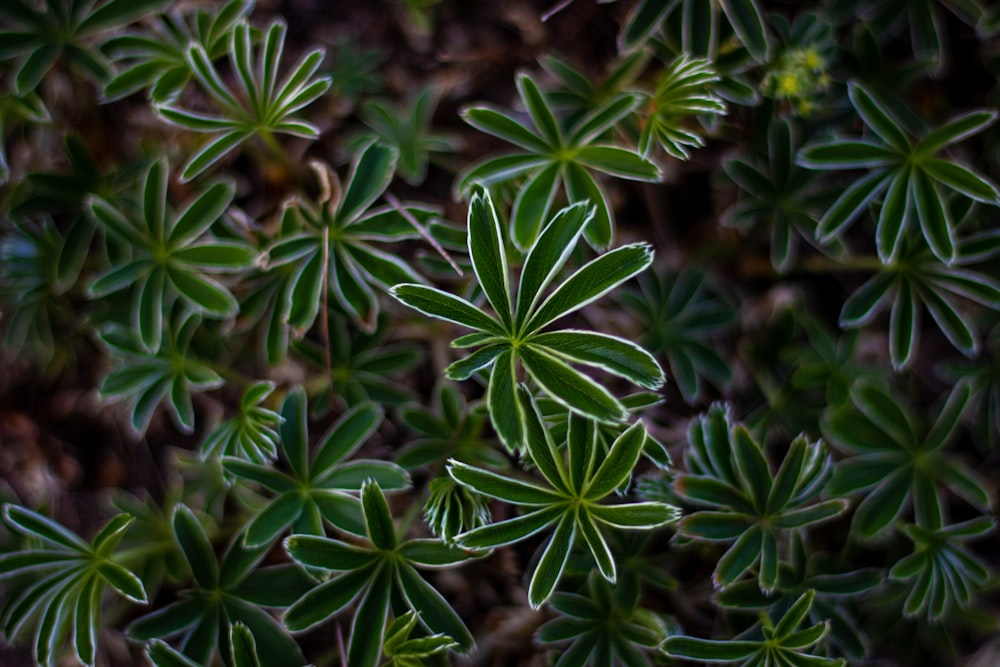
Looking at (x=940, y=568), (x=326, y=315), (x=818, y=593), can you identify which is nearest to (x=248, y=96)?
(x=326, y=315)

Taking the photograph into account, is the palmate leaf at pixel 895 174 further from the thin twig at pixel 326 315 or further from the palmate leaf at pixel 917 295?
the thin twig at pixel 326 315

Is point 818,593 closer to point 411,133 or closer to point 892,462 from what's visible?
point 892,462

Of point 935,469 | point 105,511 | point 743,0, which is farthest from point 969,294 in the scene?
point 105,511

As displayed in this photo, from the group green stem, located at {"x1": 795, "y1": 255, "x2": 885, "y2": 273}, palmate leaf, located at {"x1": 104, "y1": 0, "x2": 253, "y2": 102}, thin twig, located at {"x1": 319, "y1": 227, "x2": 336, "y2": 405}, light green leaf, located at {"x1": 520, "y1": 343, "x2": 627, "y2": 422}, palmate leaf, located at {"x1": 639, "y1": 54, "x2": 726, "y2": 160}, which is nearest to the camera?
light green leaf, located at {"x1": 520, "y1": 343, "x2": 627, "y2": 422}

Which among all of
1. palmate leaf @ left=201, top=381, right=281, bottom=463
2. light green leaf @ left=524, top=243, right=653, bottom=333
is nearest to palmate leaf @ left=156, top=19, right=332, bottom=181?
palmate leaf @ left=201, top=381, right=281, bottom=463

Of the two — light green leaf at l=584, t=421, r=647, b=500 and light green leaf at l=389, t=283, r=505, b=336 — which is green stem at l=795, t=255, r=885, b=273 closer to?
light green leaf at l=584, t=421, r=647, b=500

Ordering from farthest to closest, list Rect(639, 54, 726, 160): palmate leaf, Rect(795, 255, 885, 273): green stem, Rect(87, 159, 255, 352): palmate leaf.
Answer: Rect(795, 255, 885, 273): green stem, Rect(87, 159, 255, 352): palmate leaf, Rect(639, 54, 726, 160): palmate leaf
